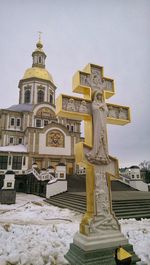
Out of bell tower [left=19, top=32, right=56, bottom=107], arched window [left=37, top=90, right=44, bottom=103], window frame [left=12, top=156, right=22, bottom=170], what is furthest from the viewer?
arched window [left=37, top=90, right=44, bottom=103]

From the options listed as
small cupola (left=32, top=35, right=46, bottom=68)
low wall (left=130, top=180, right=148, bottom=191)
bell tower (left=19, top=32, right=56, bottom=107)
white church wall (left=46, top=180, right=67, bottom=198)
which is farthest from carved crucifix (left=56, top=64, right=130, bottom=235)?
small cupola (left=32, top=35, right=46, bottom=68)

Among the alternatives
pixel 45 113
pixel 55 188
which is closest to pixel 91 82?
pixel 55 188

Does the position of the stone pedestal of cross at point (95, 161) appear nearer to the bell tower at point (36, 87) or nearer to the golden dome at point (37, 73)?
the bell tower at point (36, 87)

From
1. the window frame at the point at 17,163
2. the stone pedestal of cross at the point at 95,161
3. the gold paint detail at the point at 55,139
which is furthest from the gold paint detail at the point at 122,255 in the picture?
the gold paint detail at the point at 55,139

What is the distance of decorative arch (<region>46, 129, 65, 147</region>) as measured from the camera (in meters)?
26.1

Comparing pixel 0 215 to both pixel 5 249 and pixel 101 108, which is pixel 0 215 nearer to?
pixel 5 249

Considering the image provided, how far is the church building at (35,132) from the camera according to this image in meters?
24.3

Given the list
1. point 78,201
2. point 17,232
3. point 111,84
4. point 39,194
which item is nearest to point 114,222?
point 17,232

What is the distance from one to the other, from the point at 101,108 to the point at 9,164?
70.8ft

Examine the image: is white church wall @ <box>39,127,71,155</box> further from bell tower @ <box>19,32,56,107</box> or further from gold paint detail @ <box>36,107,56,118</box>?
bell tower @ <box>19,32,56,107</box>

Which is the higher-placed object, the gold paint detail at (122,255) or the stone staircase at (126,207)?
the gold paint detail at (122,255)

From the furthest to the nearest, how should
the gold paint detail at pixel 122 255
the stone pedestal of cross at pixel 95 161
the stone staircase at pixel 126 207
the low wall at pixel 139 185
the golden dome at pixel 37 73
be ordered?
the golden dome at pixel 37 73 → the low wall at pixel 139 185 → the stone staircase at pixel 126 207 → the stone pedestal of cross at pixel 95 161 → the gold paint detail at pixel 122 255

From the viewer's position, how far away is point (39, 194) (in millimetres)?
17344

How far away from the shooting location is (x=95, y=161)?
157 inches
